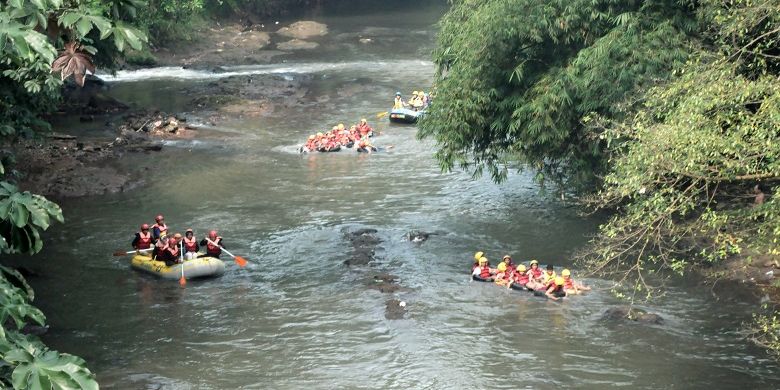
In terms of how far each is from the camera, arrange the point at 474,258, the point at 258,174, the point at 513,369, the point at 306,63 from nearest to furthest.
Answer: the point at 513,369 → the point at 474,258 → the point at 258,174 → the point at 306,63

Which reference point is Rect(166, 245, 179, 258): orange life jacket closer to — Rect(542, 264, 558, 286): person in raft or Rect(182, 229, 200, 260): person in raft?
Rect(182, 229, 200, 260): person in raft

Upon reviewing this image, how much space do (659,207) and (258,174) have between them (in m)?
17.1

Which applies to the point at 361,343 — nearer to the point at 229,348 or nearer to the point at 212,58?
the point at 229,348

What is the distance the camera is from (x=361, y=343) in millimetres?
15836

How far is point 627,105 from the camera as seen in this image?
54.9 ft

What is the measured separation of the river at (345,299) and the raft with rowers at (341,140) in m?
0.41

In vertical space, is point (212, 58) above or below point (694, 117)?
below

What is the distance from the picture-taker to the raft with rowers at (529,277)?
17.6 m

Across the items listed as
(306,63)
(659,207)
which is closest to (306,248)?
(659,207)

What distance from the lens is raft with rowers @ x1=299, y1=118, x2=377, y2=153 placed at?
98.2 ft

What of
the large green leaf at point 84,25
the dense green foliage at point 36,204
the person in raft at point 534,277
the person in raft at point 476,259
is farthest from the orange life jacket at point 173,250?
the large green leaf at point 84,25

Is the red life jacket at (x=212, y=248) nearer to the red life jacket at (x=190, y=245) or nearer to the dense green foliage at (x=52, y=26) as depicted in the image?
the red life jacket at (x=190, y=245)

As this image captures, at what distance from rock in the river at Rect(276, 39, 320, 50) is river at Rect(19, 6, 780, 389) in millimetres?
21711

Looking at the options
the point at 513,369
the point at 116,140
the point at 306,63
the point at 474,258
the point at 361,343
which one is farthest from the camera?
the point at 306,63
